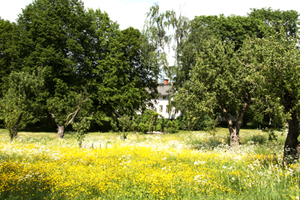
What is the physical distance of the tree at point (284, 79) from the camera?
7.37 m

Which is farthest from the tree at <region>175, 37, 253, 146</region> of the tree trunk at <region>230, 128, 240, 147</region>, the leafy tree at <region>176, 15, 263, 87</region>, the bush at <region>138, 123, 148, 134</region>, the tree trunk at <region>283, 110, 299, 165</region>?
the bush at <region>138, 123, 148, 134</region>

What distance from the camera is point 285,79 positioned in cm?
745

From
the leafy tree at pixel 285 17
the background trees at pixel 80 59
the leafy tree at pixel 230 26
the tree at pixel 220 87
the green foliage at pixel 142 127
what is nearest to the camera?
the tree at pixel 220 87

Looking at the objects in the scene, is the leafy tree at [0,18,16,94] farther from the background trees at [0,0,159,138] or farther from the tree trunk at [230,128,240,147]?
the tree trunk at [230,128,240,147]

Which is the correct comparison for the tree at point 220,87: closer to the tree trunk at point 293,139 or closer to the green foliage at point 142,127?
the tree trunk at point 293,139

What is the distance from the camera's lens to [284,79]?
24.5ft

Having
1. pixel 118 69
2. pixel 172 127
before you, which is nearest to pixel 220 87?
pixel 172 127

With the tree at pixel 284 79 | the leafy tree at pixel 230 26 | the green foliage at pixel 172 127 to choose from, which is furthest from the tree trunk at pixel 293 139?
the green foliage at pixel 172 127

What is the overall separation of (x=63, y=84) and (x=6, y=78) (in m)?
6.77

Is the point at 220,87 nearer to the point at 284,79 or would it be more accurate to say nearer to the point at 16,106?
the point at 284,79

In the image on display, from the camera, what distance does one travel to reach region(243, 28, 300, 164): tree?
290 inches

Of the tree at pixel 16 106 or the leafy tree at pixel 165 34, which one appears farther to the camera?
the leafy tree at pixel 165 34

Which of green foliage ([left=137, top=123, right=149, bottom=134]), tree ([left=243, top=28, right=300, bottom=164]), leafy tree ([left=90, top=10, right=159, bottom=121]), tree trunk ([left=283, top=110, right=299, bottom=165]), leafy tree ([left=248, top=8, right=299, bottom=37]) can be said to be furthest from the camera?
leafy tree ([left=248, top=8, right=299, bottom=37])

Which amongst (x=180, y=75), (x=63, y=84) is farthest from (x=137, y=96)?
(x=63, y=84)
